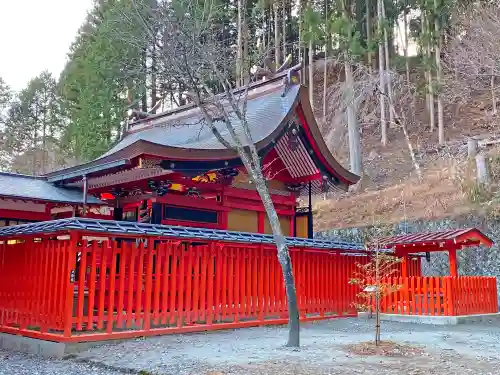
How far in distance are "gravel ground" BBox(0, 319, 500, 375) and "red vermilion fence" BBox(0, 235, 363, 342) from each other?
0.45m

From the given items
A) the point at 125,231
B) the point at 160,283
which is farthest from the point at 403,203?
the point at 125,231

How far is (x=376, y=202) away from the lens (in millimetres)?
22109

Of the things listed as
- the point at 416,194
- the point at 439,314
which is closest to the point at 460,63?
the point at 416,194

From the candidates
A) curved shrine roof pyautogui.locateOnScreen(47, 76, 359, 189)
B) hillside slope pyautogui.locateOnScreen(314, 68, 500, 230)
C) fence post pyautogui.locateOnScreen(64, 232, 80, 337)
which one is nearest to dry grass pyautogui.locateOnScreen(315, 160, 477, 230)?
hillside slope pyautogui.locateOnScreen(314, 68, 500, 230)

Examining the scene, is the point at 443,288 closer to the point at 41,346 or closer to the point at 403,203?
the point at 41,346

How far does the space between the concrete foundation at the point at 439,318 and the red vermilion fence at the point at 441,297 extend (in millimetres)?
149

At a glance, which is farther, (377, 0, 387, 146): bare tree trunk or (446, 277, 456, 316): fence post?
(377, 0, 387, 146): bare tree trunk

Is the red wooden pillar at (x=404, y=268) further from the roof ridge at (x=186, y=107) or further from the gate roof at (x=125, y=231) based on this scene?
the roof ridge at (x=186, y=107)

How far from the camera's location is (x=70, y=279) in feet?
26.1

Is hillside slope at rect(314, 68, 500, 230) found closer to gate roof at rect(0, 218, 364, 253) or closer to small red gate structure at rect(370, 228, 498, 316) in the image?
small red gate structure at rect(370, 228, 498, 316)

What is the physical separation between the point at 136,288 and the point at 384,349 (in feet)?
13.7

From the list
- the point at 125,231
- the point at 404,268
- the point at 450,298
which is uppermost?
the point at 125,231

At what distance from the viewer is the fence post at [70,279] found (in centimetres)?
785

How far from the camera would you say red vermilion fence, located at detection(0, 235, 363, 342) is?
816cm
